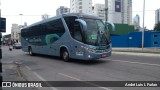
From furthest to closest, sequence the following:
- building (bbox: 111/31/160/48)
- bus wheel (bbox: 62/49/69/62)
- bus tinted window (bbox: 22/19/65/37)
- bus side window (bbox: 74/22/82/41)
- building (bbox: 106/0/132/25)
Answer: building (bbox: 106/0/132/25), building (bbox: 111/31/160/48), bus tinted window (bbox: 22/19/65/37), bus wheel (bbox: 62/49/69/62), bus side window (bbox: 74/22/82/41)

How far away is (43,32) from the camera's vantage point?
65.5 ft

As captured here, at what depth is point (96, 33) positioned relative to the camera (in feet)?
46.3

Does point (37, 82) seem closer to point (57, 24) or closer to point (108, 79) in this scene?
point (108, 79)

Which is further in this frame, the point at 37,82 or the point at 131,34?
the point at 131,34

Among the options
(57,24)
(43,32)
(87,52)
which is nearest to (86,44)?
(87,52)

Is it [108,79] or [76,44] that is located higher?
[76,44]

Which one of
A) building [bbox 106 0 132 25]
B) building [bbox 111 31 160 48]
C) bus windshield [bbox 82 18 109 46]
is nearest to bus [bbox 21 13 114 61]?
bus windshield [bbox 82 18 109 46]

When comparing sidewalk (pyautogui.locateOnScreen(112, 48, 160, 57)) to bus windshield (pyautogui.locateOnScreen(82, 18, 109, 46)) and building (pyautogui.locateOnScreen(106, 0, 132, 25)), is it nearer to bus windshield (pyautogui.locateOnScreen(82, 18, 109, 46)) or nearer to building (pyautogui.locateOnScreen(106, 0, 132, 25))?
bus windshield (pyautogui.locateOnScreen(82, 18, 109, 46))

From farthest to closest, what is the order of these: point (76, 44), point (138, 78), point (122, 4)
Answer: point (122, 4), point (76, 44), point (138, 78)

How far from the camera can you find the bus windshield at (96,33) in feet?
45.4

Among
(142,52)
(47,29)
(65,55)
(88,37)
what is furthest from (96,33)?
(142,52)

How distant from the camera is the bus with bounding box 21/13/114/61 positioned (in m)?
13.8

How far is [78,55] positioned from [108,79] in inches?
208

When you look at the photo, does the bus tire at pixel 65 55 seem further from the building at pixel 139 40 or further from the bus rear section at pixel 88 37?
the building at pixel 139 40
